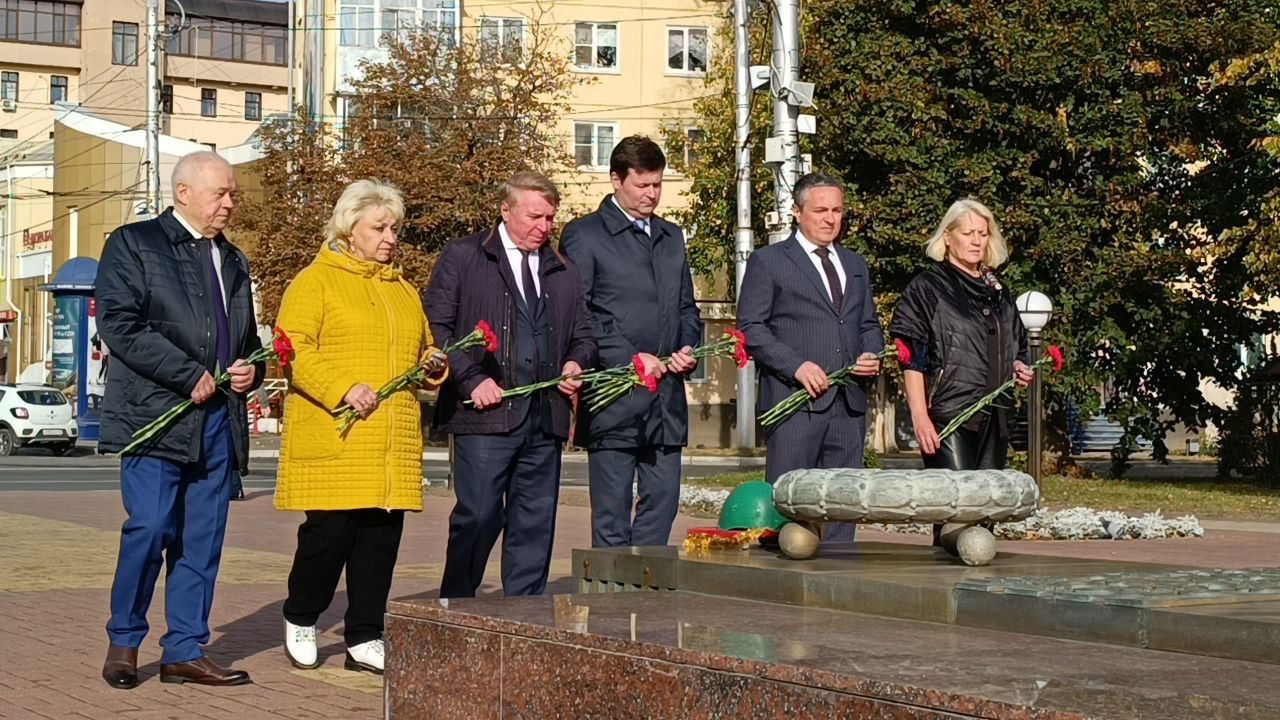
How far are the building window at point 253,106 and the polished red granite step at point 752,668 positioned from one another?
10048cm

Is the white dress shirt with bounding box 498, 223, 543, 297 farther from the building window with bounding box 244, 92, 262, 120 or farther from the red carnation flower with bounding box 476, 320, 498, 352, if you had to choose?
the building window with bounding box 244, 92, 262, 120

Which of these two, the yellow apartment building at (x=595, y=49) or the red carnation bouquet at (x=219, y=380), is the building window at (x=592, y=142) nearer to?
the yellow apartment building at (x=595, y=49)

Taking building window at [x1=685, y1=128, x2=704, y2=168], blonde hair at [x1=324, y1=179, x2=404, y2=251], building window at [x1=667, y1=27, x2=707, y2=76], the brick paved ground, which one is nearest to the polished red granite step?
the brick paved ground

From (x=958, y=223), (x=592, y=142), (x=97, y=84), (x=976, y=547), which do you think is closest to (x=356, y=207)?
(x=958, y=223)

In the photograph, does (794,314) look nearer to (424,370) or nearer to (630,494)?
(630,494)

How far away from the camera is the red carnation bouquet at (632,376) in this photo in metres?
7.50

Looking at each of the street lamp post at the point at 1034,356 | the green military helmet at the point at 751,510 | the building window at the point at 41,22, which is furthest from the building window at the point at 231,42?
the green military helmet at the point at 751,510

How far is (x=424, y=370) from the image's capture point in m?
7.49

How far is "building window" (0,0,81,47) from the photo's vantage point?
3878 inches

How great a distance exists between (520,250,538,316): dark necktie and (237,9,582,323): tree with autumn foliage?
3618 centimetres

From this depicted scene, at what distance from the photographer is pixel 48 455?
4059cm

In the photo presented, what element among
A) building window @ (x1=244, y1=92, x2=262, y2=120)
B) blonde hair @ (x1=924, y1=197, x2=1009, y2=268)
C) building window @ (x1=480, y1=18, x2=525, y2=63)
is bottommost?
blonde hair @ (x1=924, y1=197, x2=1009, y2=268)

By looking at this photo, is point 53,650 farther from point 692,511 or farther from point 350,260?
point 692,511

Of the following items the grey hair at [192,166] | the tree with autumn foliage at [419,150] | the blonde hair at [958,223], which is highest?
the tree with autumn foliage at [419,150]
